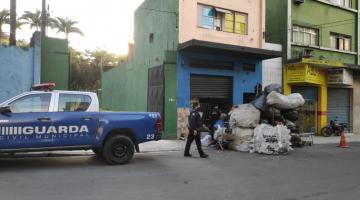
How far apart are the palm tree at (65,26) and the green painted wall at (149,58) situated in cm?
1759

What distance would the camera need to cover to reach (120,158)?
10273mm

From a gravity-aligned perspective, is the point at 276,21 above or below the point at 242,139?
above

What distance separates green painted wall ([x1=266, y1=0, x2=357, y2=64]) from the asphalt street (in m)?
12.7

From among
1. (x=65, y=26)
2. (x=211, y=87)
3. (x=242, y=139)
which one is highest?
(x=65, y=26)

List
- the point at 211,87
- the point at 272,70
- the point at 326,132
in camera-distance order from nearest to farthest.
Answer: the point at 211,87 < the point at 272,70 < the point at 326,132

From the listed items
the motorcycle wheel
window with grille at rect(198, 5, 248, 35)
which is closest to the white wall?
window with grille at rect(198, 5, 248, 35)

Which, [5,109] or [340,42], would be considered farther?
[340,42]

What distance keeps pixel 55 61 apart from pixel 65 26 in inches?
1199

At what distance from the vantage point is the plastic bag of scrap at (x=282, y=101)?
1487 cm

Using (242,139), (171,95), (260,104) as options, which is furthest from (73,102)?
(171,95)

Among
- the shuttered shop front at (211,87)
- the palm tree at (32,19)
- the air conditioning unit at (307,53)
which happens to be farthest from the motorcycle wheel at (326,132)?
the palm tree at (32,19)

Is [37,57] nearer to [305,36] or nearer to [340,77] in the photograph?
[305,36]

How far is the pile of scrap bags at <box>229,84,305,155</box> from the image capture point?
43.9ft

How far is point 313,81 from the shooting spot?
73.4 feet
